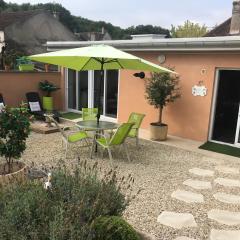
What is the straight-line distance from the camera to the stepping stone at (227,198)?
17.2 ft

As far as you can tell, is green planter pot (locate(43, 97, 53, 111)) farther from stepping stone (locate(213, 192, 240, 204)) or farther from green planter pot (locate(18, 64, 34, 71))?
stepping stone (locate(213, 192, 240, 204))

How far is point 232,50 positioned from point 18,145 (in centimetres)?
635

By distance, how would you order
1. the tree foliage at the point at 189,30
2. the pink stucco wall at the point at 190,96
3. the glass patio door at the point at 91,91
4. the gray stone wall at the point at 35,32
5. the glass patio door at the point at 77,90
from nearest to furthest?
the pink stucco wall at the point at 190,96 → the glass patio door at the point at 91,91 → the glass patio door at the point at 77,90 → the gray stone wall at the point at 35,32 → the tree foliage at the point at 189,30

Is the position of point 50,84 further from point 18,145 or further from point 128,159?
point 18,145

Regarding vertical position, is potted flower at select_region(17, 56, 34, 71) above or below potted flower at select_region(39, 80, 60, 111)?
above

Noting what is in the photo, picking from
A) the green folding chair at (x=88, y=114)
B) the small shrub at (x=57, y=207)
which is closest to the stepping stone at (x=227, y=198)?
the small shrub at (x=57, y=207)

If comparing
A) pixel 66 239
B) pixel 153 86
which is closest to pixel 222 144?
pixel 153 86

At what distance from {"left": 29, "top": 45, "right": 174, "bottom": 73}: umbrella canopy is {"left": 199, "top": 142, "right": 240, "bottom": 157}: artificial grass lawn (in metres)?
2.91

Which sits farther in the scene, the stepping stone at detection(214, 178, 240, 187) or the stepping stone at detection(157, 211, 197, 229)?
the stepping stone at detection(214, 178, 240, 187)

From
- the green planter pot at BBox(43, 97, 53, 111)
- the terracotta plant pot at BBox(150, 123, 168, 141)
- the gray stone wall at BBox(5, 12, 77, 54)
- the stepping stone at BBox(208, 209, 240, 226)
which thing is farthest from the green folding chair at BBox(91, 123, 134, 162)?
the gray stone wall at BBox(5, 12, 77, 54)

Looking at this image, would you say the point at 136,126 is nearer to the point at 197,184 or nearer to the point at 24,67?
the point at 197,184

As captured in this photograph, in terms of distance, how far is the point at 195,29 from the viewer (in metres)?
35.9

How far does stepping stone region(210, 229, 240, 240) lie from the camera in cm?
400

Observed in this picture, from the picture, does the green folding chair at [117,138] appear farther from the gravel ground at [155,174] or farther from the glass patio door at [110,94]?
the glass patio door at [110,94]
